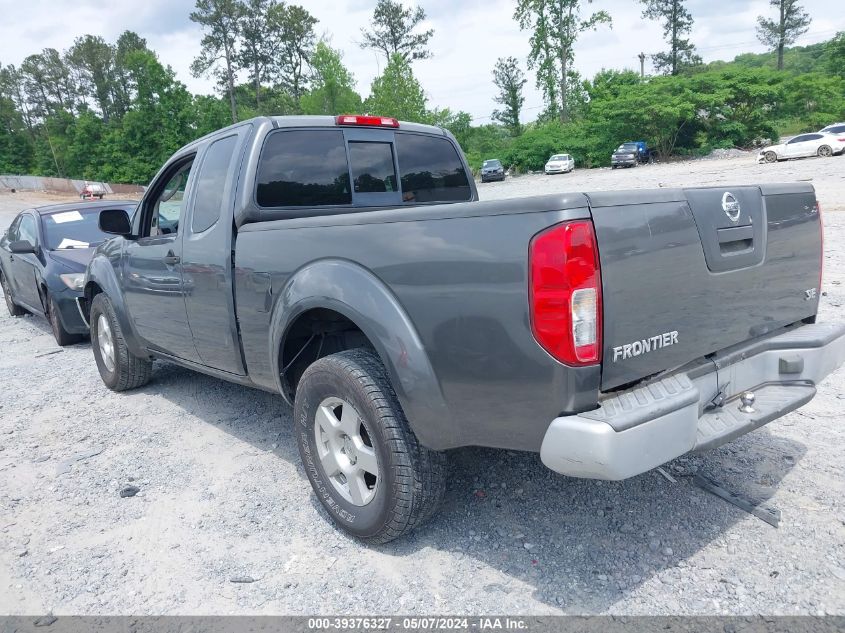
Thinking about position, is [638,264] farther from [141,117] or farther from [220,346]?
[141,117]

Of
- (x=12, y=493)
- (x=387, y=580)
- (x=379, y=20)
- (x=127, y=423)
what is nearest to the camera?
(x=387, y=580)

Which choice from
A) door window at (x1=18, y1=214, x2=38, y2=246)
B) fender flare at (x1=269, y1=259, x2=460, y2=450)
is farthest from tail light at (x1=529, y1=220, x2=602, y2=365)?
door window at (x1=18, y1=214, x2=38, y2=246)

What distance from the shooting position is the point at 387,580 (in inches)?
105

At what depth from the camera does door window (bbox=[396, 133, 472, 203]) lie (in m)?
4.23

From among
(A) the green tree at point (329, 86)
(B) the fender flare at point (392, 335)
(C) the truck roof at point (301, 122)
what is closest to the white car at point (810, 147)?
(A) the green tree at point (329, 86)

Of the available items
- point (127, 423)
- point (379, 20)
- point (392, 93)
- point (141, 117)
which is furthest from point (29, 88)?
point (127, 423)

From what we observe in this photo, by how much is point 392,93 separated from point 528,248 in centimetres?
4618

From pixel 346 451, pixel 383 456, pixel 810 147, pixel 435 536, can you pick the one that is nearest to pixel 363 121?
pixel 346 451

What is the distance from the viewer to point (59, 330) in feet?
23.9

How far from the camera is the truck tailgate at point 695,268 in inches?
86.7

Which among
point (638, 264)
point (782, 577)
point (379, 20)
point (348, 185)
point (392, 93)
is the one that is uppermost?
point (379, 20)

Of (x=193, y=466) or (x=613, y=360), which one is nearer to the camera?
(x=613, y=360)

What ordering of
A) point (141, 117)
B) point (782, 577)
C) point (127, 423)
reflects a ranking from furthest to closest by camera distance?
1. point (141, 117)
2. point (127, 423)
3. point (782, 577)

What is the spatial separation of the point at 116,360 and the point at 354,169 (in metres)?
2.76
